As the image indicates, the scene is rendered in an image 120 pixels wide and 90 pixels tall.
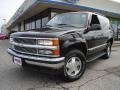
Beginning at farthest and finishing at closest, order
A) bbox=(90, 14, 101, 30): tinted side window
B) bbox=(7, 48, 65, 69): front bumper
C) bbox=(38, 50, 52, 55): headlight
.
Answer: bbox=(90, 14, 101, 30): tinted side window < bbox=(38, 50, 52, 55): headlight < bbox=(7, 48, 65, 69): front bumper

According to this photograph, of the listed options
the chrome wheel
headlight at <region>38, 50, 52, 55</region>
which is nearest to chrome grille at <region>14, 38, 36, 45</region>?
headlight at <region>38, 50, 52, 55</region>

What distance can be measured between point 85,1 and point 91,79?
10995mm

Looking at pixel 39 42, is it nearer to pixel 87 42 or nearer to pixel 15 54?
pixel 15 54

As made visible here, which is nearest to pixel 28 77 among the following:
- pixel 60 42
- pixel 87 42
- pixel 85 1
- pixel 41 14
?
pixel 60 42

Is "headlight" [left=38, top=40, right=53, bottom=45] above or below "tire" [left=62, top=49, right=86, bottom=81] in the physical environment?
above

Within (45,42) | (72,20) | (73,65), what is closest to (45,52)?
(45,42)

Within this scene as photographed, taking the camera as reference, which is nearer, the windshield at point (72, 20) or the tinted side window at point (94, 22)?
the windshield at point (72, 20)

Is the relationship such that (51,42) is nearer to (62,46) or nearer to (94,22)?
(62,46)

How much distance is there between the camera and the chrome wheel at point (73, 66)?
3.88 m

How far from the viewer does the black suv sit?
346 centimetres

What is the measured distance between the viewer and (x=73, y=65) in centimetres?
397

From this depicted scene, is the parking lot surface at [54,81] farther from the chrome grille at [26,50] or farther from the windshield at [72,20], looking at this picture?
the windshield at [72,20]

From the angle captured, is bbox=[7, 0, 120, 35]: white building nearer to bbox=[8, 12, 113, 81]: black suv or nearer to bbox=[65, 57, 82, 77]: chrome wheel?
bbox=[8, 12, 113, 81]: black suv

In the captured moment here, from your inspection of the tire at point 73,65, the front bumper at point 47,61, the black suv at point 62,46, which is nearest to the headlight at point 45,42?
the black suv at point 62,46
